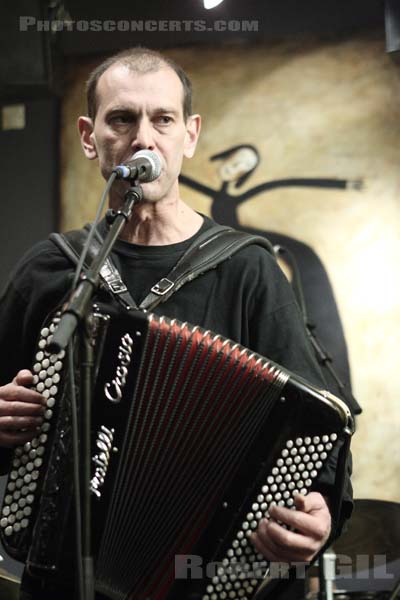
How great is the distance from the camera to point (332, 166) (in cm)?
402

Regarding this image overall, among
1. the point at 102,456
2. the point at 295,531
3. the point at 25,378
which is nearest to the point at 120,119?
the point at 25,378

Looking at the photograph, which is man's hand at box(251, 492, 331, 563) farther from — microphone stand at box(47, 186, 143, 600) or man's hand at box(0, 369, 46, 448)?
man's hand at box(0, 369, 46, 448)

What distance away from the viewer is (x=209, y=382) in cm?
161

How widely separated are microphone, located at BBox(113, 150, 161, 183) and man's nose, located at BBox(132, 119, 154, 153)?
20cm

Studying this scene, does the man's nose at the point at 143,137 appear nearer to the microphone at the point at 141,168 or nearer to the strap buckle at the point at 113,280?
the microphone at the point at 141,168

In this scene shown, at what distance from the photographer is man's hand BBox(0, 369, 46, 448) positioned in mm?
1646

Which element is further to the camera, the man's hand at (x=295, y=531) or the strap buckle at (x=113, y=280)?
the strap buckle at (x=113, y=280)

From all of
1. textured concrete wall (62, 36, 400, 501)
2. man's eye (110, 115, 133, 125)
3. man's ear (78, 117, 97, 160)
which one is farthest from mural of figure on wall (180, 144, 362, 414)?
man's eye (110, 115, 133, 125)

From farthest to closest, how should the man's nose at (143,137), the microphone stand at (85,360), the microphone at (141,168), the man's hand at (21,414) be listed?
the man's nose at (143,137)
the man's hand at (21,414)
the microphone at (141,168)
the microphone stand at (85,360)

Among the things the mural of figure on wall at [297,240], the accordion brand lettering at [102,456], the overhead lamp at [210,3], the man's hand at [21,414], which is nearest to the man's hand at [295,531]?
the accordion brand lettering at [102,456]

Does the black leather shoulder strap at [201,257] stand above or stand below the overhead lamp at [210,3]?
below

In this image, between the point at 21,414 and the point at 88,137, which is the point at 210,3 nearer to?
the point at 88,137

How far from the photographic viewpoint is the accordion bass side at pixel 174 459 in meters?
1.59

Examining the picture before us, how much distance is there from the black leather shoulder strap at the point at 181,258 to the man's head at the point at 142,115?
153 mm
